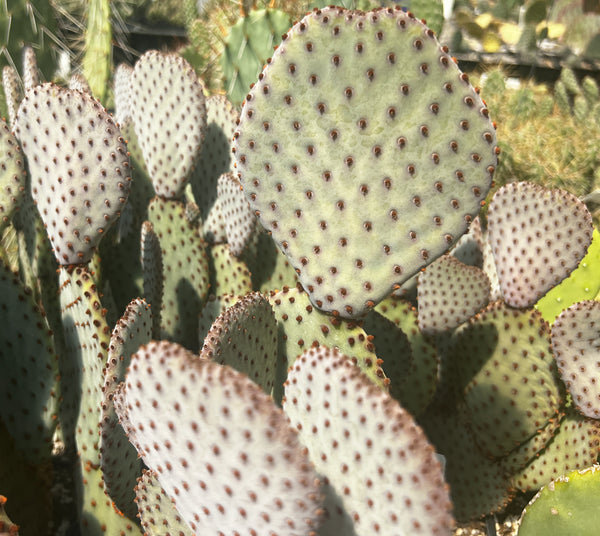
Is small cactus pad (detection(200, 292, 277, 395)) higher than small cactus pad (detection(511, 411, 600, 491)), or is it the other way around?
small cactus pad (detection(200, 292, 277, 395))

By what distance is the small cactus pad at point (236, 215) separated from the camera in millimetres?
2061

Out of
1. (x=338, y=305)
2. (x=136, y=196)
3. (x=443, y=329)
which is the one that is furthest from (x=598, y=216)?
(x=338, y=305)

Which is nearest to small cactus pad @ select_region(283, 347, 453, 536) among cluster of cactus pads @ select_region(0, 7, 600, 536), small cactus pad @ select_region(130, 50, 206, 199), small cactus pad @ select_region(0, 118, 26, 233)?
cluster of cactus pads @ select_region(0, 7, 600, 536)

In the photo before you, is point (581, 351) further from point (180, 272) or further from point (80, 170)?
point (80, 170)

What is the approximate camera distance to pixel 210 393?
82cm

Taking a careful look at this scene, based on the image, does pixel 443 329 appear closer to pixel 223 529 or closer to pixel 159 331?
pixel 159 331

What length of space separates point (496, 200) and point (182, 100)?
1.12 meters

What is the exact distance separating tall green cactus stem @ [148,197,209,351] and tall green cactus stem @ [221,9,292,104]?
1829 mm

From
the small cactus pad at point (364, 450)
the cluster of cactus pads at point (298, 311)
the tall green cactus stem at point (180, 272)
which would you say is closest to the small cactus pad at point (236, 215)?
the cluster of cactus pads at point (298, 311)

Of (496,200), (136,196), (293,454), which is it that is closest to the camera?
(293,454)

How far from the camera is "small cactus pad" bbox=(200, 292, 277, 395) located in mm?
1171

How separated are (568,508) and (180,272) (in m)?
1.42

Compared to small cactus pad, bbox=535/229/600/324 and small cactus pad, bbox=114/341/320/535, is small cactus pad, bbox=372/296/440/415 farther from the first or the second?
small cactus pad, bbox=114/341/320/535

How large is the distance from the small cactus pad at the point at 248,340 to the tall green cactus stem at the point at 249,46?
272 centimetres
